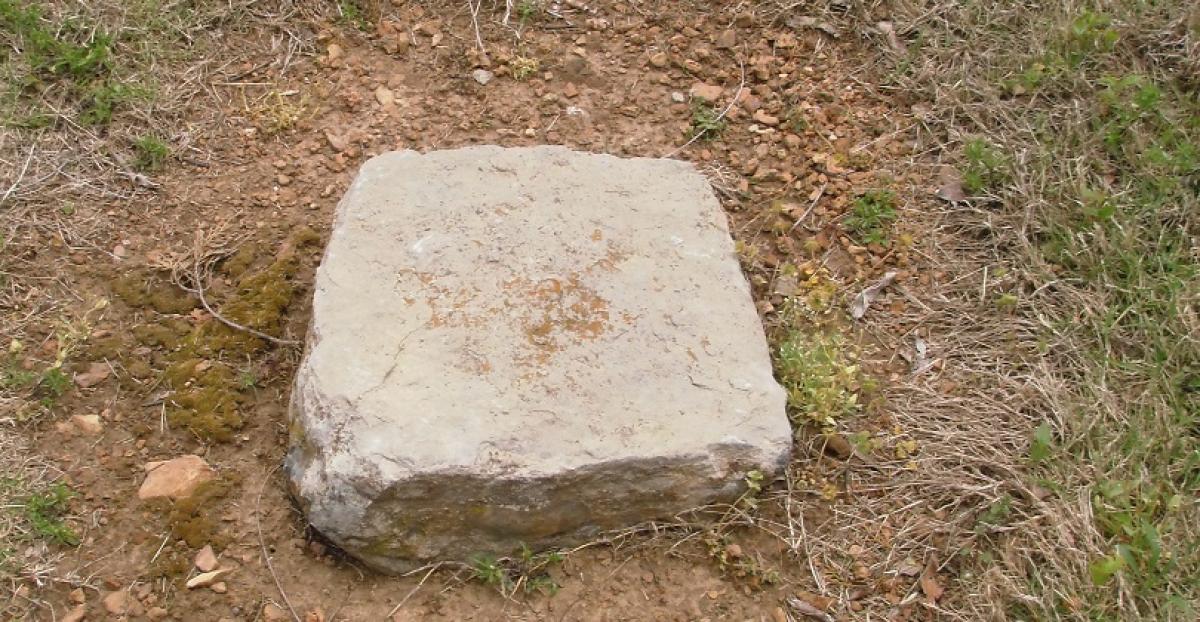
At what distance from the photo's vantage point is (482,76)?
3855 millimetres

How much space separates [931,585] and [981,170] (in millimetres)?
1417

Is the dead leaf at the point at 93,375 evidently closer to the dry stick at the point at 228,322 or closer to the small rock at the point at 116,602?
the dry stick at the point at 228,322

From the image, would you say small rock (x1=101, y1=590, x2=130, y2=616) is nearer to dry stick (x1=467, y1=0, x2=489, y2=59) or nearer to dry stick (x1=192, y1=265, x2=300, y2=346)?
dry stick (x1=192, y1=265, x2=300, y2=346)

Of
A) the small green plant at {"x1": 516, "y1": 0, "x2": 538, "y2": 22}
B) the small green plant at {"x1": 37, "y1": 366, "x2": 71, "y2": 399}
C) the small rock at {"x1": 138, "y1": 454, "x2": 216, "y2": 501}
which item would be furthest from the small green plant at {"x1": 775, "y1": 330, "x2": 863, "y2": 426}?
the small green plant at {"x1": 37, "y1": 366, "x2": 71, "y2": 399}

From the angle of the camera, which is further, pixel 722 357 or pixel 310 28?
pixel 310 28

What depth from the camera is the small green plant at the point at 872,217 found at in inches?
134

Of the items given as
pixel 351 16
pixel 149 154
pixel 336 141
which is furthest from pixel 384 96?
pixel 149 154

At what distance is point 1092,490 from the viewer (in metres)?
2.73

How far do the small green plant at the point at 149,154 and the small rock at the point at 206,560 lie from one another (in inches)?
56.6

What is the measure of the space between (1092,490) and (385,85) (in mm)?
2622

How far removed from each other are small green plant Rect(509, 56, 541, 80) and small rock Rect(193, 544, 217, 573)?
1.95m

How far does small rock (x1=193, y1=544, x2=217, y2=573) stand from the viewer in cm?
270

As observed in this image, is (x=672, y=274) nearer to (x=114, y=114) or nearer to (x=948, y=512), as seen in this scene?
(x=948, y=512)

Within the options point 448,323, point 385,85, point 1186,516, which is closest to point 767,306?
point 448,323
